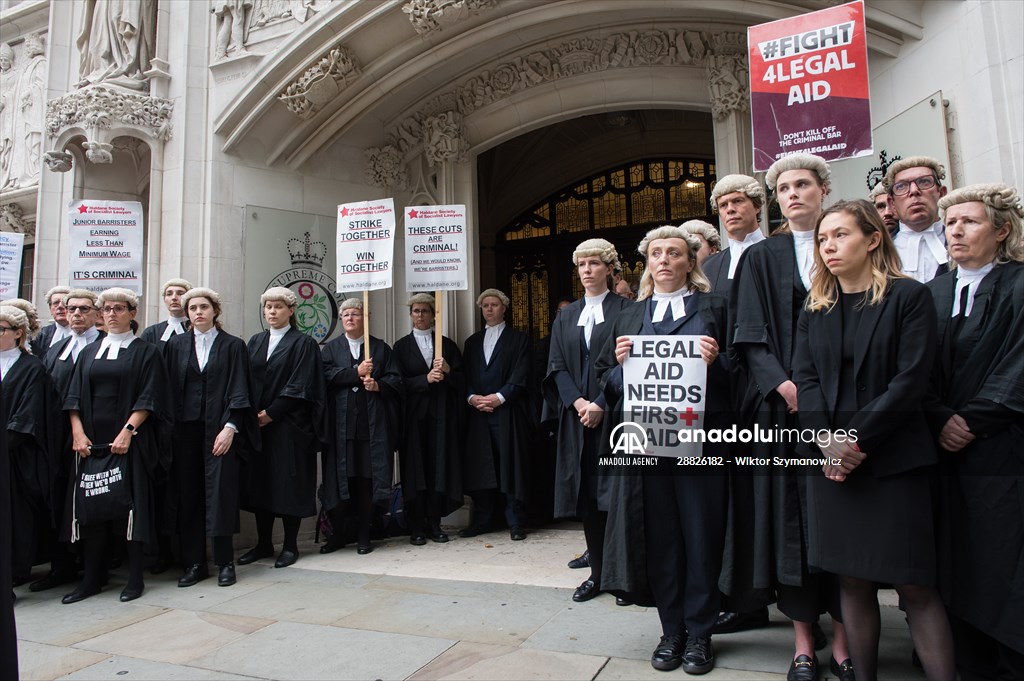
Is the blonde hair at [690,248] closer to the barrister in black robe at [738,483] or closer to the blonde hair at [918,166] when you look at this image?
the barrister in black robe at [738,483]

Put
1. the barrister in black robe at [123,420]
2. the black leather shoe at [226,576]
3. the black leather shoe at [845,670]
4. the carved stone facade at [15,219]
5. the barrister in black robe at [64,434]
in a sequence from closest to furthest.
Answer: the black leather shoe at [845,670] → the barrister in black robe at [123,420] → the black leather shoe at [226,576] → the barrister in black robe at [64,434] → the carved stone facade at [15,219]

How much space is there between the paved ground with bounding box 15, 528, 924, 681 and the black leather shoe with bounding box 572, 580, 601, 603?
6cm

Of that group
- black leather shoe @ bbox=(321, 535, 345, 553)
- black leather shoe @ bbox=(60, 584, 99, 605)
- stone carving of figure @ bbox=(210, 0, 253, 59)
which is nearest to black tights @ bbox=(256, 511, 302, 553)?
black leather shoe @ bbox=(321, 535, 345, 553)

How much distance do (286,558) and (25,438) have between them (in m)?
2.04

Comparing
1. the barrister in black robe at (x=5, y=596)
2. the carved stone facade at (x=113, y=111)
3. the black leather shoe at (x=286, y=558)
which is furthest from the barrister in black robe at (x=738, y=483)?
the carved stone facade at (x=113, y=111)

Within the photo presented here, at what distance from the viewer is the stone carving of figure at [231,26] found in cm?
753

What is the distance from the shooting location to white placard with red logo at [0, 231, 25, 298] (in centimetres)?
806

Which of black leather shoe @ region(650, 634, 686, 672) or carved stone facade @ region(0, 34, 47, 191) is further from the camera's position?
carved stone facade @ region(0, 34, 47, 191)

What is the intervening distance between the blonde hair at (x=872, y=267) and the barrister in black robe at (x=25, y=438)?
513 cm

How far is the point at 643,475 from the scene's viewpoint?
11.1ft

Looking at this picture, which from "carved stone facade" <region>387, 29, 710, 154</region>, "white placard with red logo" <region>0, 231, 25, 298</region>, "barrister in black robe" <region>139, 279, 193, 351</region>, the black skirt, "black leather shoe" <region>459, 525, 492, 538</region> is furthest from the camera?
"white placard with red logo" <region>0, 231, 25, 298</region>

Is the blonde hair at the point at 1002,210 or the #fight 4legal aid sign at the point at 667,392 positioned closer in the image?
the blonde hair at the point at 1002,210

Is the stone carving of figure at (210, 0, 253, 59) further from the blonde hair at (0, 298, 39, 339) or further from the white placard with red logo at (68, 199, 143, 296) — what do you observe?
the blonde hair at (0, 298, 39, 339)

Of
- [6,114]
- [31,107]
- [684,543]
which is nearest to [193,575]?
[684,543]
